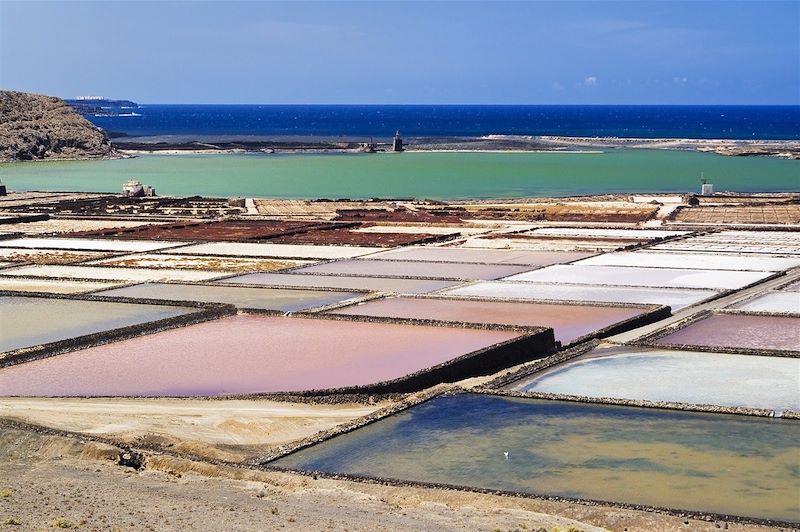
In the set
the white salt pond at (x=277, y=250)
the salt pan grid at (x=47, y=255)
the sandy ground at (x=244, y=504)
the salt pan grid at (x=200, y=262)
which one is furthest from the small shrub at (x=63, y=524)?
the white salt pond at (x=277, y=250)

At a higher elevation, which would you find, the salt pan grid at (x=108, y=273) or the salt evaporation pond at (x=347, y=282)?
the salt evaporation pond at (x=347, y=282)

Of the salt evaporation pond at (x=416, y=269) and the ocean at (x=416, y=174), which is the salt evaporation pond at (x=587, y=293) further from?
the ocean at (x=416, y=174)

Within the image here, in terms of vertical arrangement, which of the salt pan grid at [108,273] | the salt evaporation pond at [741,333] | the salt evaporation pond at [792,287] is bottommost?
the salt pan grid at [108,273]

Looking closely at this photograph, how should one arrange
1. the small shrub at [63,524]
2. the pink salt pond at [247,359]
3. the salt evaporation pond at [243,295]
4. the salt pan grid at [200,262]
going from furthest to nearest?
the salt pan grid at [200,262], the salt evaporation pond at [243,295], the pink salt pond at [247,359], the small shrub at [63,524]

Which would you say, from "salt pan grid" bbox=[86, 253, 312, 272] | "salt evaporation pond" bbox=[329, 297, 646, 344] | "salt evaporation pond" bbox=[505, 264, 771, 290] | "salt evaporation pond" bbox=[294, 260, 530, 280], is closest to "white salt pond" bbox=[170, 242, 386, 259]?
"salt pan grid" bbox=[86, 253, 312, 272]

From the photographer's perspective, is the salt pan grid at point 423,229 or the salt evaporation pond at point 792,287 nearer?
the salt evaporation pond at point 792,287

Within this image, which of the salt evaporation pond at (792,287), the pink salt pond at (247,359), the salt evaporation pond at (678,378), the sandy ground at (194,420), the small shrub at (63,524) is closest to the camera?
the small shrub at (63,524)
